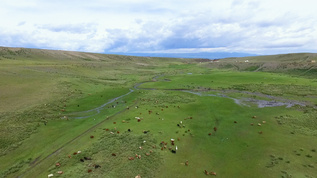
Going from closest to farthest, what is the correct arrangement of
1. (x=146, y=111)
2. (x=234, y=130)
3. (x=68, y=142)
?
(x=68, y=142) < (x=234, y=130) < (x=146, y=111)

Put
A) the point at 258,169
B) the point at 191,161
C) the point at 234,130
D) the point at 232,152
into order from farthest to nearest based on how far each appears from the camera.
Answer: the point at 234,130 → the point at 232,152 → the point at 191,161 → the point at 258,169

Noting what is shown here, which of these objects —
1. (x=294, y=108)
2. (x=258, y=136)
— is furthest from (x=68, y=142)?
(x=294, y=108)

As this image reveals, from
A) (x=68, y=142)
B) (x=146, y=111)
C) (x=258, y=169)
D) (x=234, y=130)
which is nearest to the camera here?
(x=258, y=169)

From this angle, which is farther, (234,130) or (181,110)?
(181,110)

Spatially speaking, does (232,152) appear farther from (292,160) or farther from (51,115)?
(51,115)

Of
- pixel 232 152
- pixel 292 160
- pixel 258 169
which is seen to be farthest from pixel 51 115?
pixel 292 160

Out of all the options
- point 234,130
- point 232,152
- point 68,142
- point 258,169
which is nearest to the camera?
point 258,169

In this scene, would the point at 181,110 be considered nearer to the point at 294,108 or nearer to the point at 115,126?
the point at 115,126

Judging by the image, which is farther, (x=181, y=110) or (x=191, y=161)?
(x=181, y=110)
